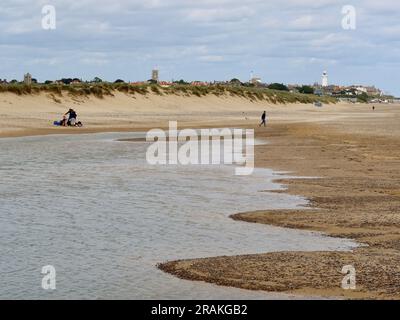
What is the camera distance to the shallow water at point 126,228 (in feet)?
32.4

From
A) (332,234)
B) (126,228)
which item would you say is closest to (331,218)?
(332,234)

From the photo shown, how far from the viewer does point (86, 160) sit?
28.6 m

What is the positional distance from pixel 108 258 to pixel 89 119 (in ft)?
166

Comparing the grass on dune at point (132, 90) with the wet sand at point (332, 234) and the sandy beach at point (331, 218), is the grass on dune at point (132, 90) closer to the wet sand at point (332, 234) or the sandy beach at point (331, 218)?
the sandy beach at point (331, 218)

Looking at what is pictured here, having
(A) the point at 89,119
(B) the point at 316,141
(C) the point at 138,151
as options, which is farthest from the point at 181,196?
(A) the point at 89,119

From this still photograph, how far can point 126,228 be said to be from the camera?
13820mm

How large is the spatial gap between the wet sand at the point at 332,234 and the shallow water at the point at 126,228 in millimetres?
441

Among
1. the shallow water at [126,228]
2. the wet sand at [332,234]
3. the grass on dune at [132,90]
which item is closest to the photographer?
the wet sand at [332,234]

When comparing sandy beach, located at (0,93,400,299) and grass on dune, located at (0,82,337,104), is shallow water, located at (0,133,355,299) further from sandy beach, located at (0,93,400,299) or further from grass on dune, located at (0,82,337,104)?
grass on dune, located at (0,82,337,104)

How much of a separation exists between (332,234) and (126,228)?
3.81m

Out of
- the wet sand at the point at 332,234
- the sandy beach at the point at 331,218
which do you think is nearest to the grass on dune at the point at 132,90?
the sandy beach at the point at 331,218

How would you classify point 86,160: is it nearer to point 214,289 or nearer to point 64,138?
point 64,138

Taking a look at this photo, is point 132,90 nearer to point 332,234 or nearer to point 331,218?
point 331,218

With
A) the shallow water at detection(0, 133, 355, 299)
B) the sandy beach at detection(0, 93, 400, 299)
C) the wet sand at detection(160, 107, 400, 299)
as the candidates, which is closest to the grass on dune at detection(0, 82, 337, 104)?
the sandy beach at detection(0, 93, 400, 299)
